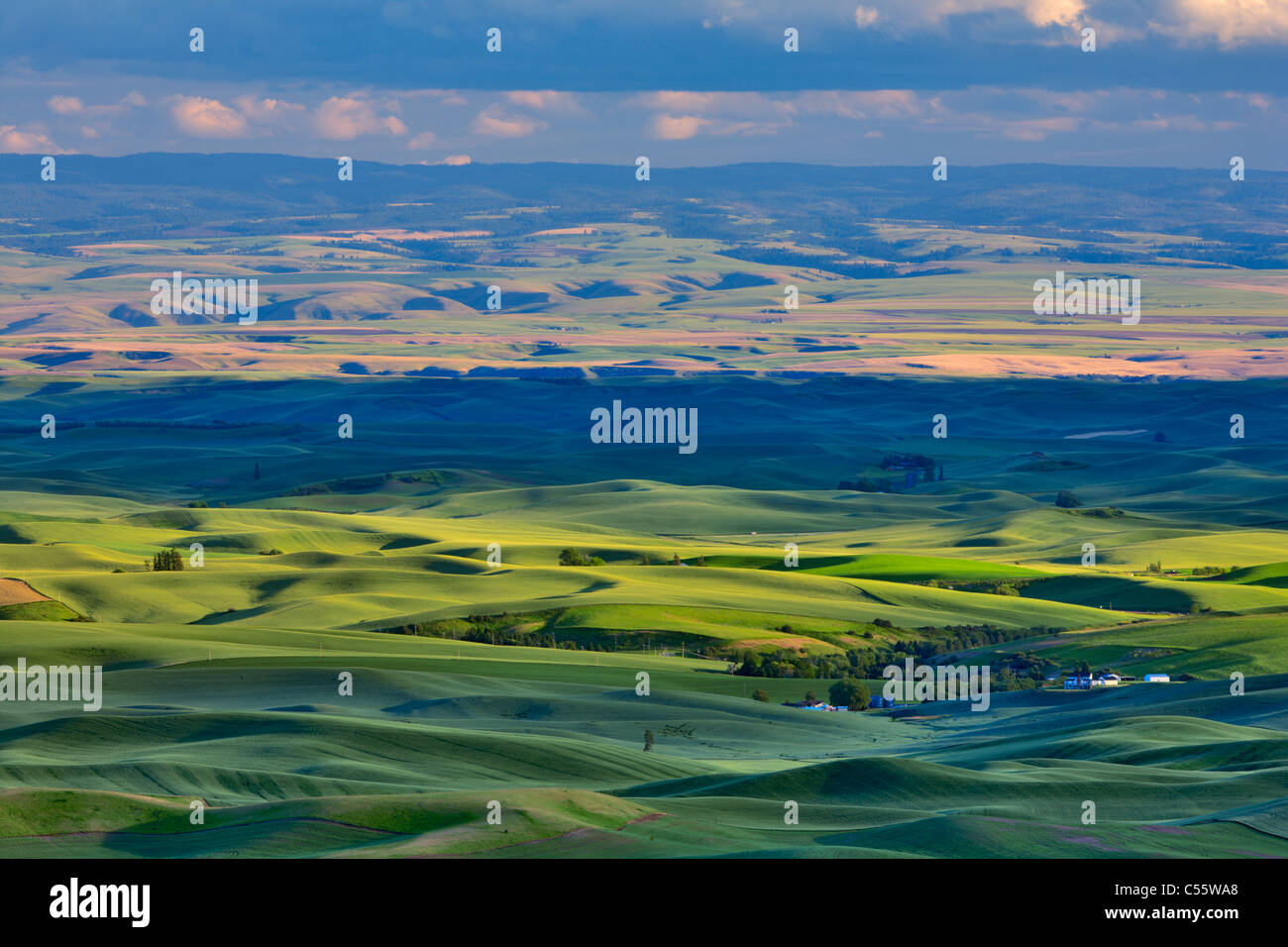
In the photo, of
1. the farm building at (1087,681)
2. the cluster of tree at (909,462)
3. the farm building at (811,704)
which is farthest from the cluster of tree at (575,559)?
the cluster of tree at (909,462)

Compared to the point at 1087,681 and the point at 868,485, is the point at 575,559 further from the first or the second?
the point at 868,485

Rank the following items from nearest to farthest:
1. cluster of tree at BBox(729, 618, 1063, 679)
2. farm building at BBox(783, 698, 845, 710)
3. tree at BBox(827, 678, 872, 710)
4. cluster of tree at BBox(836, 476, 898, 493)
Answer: farm building at BBox(783, 698, 845, 710) < tree at BBox(827, 678, 872, 710) < cluster of tree at BBox(729, 618, 1063, 679) < cluster of tree at BBox(836, 476, 898, 493)

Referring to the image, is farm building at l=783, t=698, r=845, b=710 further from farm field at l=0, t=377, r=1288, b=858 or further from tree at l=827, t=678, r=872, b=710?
farm field at l=0, t=377, r=1288, b=858

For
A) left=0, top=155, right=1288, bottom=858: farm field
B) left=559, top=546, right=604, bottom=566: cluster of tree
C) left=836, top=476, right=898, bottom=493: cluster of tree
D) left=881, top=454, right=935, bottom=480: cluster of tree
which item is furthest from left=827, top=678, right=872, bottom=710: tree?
left=881, top=454, right=935, bottom=480: cluster of tree

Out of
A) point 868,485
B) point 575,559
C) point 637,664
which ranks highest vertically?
point 868,485

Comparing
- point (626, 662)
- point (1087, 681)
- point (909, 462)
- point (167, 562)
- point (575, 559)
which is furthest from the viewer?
point (909, 462)

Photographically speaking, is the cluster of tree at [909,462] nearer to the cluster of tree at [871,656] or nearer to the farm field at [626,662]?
the farm field at [626,662]

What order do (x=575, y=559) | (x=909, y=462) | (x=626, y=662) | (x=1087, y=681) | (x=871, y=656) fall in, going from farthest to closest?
(x=909, y=462)
(x=575, y=559)
(x=871, y=656)
(x=626, y=662)
(x=1087, y=681)

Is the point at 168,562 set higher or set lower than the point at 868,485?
lower

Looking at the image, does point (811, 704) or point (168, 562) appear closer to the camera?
point (811, 704)

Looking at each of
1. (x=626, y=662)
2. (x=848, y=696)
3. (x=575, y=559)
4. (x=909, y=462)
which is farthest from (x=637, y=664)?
(x=909, y=462)
